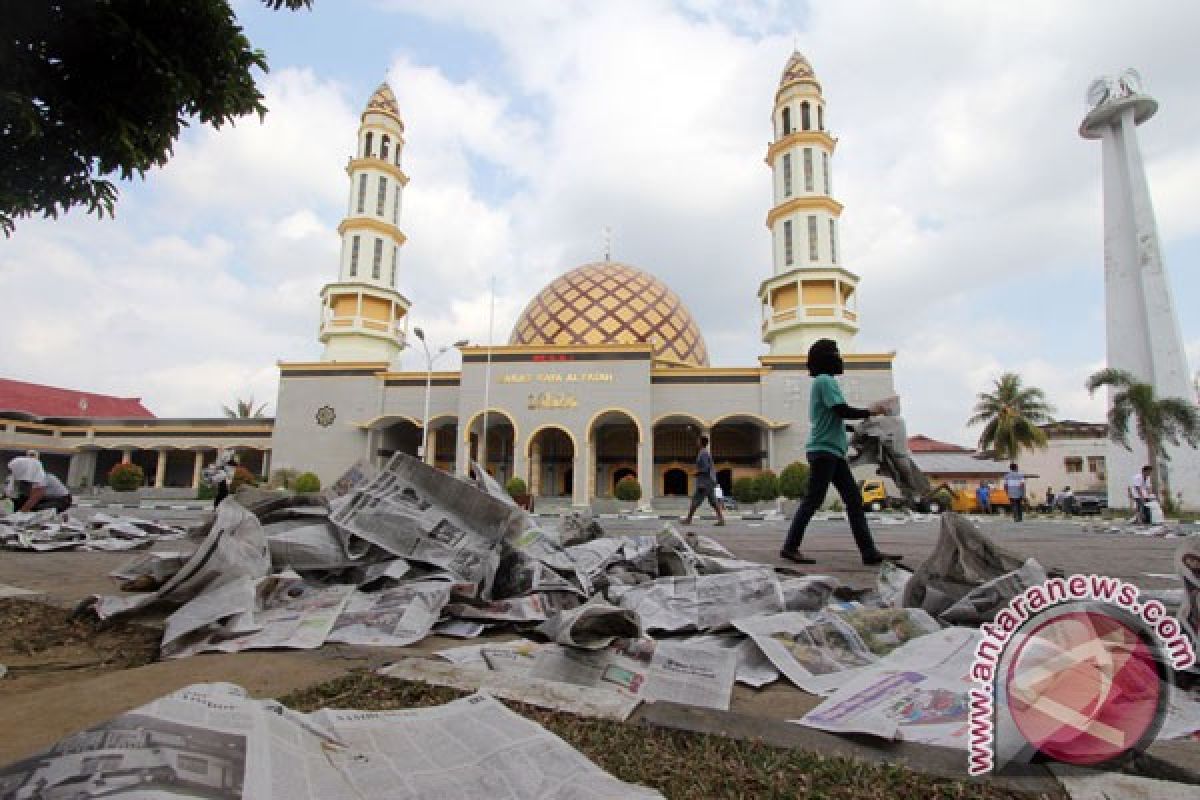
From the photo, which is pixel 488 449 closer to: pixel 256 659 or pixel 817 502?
pixel 817 502

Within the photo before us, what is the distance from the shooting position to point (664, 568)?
2811 millimetres

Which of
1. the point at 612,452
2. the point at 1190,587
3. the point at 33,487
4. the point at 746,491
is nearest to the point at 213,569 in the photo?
the point at 1190,587

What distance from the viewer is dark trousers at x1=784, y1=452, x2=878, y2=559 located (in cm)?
350

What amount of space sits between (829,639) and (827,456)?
211 centimetres

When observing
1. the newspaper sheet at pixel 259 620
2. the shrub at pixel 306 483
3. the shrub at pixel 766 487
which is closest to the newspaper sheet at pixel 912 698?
the newspaper sheet at pixel 259 620

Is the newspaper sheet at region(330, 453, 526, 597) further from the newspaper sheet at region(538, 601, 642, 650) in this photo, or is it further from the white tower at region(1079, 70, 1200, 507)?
the white tower at region(1079, 70, 1200, 507)

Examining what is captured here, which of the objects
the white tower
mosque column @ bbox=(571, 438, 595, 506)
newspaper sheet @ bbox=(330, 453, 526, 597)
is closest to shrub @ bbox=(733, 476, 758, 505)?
mosque column @ bbox=(571, 438, 595, 506)

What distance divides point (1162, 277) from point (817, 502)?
888 inches

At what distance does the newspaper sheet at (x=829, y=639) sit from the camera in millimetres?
1495

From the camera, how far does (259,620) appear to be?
6.15ft

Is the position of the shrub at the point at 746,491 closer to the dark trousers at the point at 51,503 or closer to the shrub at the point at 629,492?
the shrub at the point at 629,492

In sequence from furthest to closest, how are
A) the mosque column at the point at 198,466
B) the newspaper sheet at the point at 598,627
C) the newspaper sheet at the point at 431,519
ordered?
the mosque column at the point at 198,466
the newspaper sheet at the point at 431,519
the newspaper sheet at the point at 598,627

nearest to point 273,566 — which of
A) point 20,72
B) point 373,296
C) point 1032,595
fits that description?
point 20,72

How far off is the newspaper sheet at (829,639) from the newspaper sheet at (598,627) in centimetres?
38
